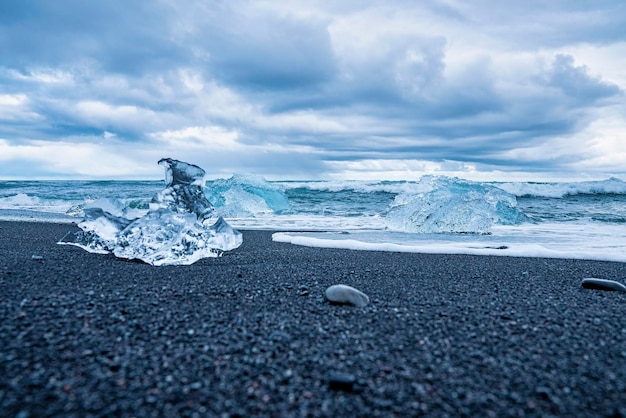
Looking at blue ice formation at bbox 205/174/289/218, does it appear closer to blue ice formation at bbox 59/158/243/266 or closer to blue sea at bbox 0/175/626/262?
blue sea at bbox 0/175/626/262

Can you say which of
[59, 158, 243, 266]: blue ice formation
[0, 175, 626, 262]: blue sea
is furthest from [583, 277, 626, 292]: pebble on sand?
[59, 158, 243, 266]: blue ice formation

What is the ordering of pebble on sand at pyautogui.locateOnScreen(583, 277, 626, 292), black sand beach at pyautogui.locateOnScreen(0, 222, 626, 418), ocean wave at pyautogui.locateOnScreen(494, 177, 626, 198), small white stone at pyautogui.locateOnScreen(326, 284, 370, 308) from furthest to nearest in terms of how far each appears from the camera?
ocean wave at pyautogui.locateOnScreen(494, 177, 626, 198) < pebble on sand at pyautogui.locateOnScreen(583, 277, 626, 292) < small white stone at pyautogui.locateOnScreen(326, 284, 370, 308) < black sand beach at pyautogui.locateOnScreen(0, 222, 626, 418)

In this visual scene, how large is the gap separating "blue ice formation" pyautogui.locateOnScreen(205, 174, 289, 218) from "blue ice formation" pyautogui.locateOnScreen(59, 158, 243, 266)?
7373 millimetres

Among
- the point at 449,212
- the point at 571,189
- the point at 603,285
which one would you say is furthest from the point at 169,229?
the point at 571,189

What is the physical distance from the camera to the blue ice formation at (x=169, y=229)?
181 inches

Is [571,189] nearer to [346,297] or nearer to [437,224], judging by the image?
[437,224]

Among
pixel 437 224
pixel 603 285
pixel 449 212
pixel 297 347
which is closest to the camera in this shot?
pixel 297 347

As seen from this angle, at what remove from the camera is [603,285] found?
142 inches

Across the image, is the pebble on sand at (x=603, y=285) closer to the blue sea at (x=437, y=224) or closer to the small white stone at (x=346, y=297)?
the small white stone at (x=346, y=297)

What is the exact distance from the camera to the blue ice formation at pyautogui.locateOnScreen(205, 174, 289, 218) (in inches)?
535

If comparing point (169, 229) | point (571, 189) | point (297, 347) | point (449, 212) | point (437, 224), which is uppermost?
point (571, 189)

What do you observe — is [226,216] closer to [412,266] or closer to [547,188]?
[412,266]

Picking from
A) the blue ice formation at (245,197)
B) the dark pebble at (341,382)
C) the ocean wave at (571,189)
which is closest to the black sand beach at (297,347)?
the dark pebble at (341,382)

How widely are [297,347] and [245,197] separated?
12.4 m
